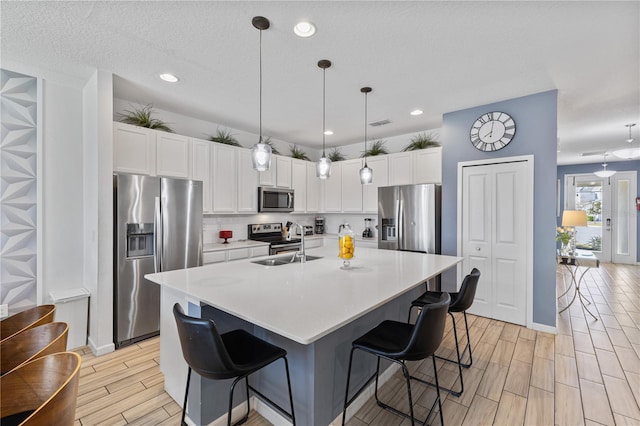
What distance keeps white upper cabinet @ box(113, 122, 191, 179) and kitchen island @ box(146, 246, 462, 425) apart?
174cm

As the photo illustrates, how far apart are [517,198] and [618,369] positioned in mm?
1817

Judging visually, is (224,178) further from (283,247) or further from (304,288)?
(304,288)

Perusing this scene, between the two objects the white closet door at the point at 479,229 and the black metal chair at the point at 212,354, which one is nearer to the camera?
the black metal chair at the point at 212,354

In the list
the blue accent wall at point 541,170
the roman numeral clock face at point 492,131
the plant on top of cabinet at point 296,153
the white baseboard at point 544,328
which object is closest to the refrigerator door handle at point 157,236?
the plant on top of cabinet at point 296,153

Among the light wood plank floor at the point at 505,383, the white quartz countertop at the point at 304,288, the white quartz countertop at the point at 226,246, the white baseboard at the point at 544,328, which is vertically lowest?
the light wood plank floor at the point at 505,383

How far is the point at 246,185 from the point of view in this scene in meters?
4.46

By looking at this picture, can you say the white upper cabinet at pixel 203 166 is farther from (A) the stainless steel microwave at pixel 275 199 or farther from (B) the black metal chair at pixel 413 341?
(B) the black metal chair at pixel 413 341

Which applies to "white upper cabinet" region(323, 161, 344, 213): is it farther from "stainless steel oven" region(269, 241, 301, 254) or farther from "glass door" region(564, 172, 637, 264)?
"glass door" region(564, 172, 637, 264)

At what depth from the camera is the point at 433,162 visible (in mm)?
4316

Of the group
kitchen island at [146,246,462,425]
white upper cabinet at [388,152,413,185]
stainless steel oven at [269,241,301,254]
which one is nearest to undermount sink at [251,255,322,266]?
kitchen island at [146,246,462,425]

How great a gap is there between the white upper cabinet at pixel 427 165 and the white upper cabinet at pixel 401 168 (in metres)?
0.08

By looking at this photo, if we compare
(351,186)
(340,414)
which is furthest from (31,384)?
(351,186)

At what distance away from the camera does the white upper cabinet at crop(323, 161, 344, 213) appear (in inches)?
217

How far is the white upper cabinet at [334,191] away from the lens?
18.1 feet
